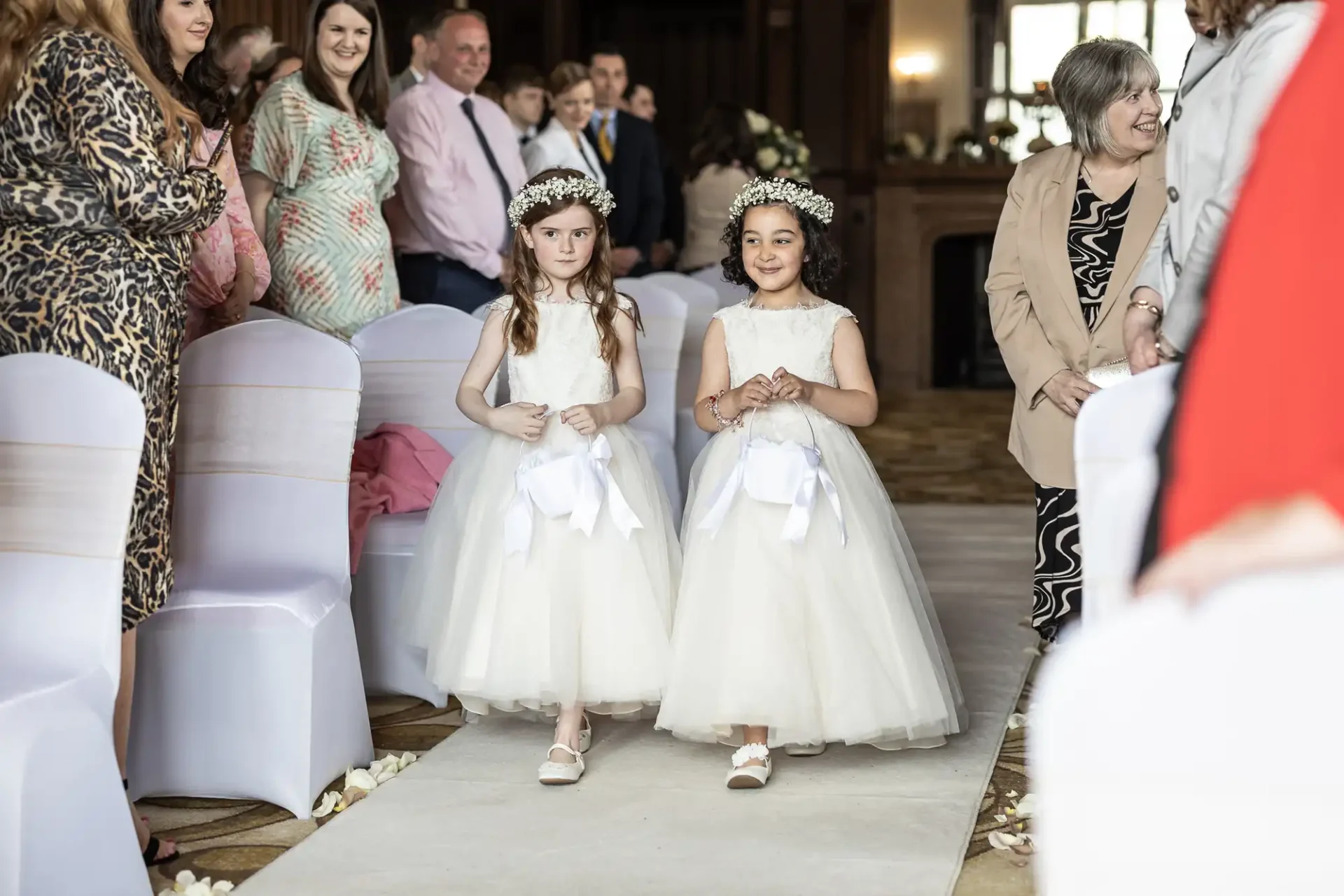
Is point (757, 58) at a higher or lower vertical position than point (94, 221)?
higher

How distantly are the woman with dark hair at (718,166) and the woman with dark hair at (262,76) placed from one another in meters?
3.47

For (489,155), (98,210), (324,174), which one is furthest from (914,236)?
(98,210)

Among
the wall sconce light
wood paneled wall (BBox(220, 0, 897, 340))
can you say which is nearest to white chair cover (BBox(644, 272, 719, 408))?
wood paneled wall (BBox(220, 0, 897, 340))

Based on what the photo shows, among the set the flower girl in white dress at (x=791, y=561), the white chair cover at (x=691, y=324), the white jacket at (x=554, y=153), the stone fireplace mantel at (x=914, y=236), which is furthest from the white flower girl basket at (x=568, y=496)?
the stone fireplace mantel at (x=914, y=236)

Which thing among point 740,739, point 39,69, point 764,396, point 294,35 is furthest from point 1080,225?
point 294,35

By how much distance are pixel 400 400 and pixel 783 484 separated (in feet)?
4.76

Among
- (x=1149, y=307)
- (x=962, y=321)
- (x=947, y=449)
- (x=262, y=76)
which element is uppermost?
(x=262, y=76)

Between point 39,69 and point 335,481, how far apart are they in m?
1.02

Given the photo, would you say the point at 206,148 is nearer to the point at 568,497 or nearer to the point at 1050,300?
the point at 568,497

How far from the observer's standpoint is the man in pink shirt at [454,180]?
5.24m

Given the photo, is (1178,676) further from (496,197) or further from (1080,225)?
(496,197)

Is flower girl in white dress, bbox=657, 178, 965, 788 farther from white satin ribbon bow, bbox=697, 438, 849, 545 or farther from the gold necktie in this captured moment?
the gold necktie

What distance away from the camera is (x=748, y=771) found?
3232 millimetres

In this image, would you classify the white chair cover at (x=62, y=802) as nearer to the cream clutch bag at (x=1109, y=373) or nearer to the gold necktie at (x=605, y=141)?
the cream clutch bag at (x=1109, y=373)
